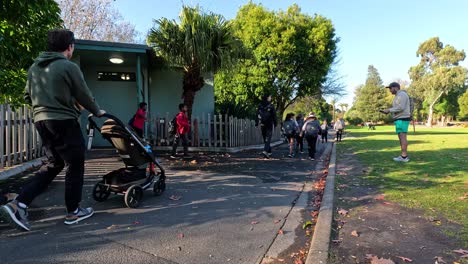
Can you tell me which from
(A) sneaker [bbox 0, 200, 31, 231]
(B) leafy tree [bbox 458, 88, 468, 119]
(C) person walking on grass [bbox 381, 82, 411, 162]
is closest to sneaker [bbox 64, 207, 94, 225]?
(A) sneaker [bbox 0, 200, 31, 231]

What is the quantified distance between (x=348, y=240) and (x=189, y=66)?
9.08 meters

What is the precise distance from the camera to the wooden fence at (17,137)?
6941 millimetres

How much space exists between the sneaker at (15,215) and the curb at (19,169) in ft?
10.4

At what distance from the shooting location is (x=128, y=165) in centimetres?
502

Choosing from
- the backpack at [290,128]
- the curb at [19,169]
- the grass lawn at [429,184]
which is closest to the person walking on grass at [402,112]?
the grass lawn at [429,184]

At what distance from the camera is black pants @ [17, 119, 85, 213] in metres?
3.76

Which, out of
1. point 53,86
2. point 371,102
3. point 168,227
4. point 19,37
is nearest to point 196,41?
point 19,37

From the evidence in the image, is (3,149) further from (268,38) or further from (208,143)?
(268,38)

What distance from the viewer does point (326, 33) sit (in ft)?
78.2

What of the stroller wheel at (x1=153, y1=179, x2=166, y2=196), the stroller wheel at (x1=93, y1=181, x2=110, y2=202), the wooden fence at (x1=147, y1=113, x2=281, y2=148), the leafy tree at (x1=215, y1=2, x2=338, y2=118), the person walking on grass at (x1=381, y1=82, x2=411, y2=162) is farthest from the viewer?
the leafy tree at (x1=215, y1=2, x2=338, y2=118)

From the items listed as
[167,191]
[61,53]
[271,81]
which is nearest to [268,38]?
[271,81]

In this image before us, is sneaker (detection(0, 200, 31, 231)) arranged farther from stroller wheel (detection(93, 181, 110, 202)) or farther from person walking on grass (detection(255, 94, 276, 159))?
person walking on grass (detection(255, 94, 276, 159))

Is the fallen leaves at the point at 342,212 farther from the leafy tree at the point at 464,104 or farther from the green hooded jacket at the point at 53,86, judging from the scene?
the leafy tree at the point at 464,104

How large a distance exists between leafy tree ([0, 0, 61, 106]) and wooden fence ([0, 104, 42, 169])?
39.0 inches
